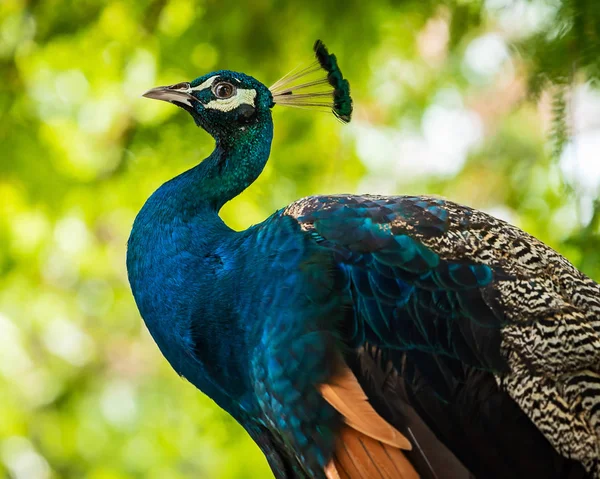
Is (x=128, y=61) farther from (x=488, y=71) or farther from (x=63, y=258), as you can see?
(x=488, y=71)

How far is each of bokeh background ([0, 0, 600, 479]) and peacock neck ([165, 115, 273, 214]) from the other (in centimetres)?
49

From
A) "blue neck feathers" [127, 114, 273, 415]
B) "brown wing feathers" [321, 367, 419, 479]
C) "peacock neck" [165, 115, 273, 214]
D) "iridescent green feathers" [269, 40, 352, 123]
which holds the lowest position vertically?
"brown wing feathers" [321, 367, 419, 479]

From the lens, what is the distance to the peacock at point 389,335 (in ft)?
5.25

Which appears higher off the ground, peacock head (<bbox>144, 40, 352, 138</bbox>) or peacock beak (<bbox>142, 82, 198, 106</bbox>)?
peacock beak (<bbox>142, 82, 198, 106</bbox>)

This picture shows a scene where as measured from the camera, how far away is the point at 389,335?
1671 mm

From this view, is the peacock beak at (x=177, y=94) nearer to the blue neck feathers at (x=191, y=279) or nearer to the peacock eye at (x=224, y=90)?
the peacock eye at (x=224, y=90)

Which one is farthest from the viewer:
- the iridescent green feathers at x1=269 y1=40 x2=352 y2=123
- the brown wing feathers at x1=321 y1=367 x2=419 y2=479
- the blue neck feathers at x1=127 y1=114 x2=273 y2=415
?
the iridescent green feathers at x1=269 y1=40 x2=352 y2=123

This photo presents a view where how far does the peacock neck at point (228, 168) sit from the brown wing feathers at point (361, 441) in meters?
0.65

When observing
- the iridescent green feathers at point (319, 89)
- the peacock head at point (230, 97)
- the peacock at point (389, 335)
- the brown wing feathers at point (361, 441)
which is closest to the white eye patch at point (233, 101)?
the peacock head at point (230, 97)

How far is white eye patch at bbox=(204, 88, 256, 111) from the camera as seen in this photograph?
6.86 ft

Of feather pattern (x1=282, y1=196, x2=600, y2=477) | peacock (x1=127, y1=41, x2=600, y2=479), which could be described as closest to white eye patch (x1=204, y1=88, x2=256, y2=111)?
peacock (x1=127, y1=41, x2=600, y2=479)

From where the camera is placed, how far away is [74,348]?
4.47 metres

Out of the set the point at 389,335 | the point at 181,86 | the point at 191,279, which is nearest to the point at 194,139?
the point at 181,86

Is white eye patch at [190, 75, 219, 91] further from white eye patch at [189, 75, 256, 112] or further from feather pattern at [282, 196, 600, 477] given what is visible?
feather pattern at [282, 196, 600, 477]
